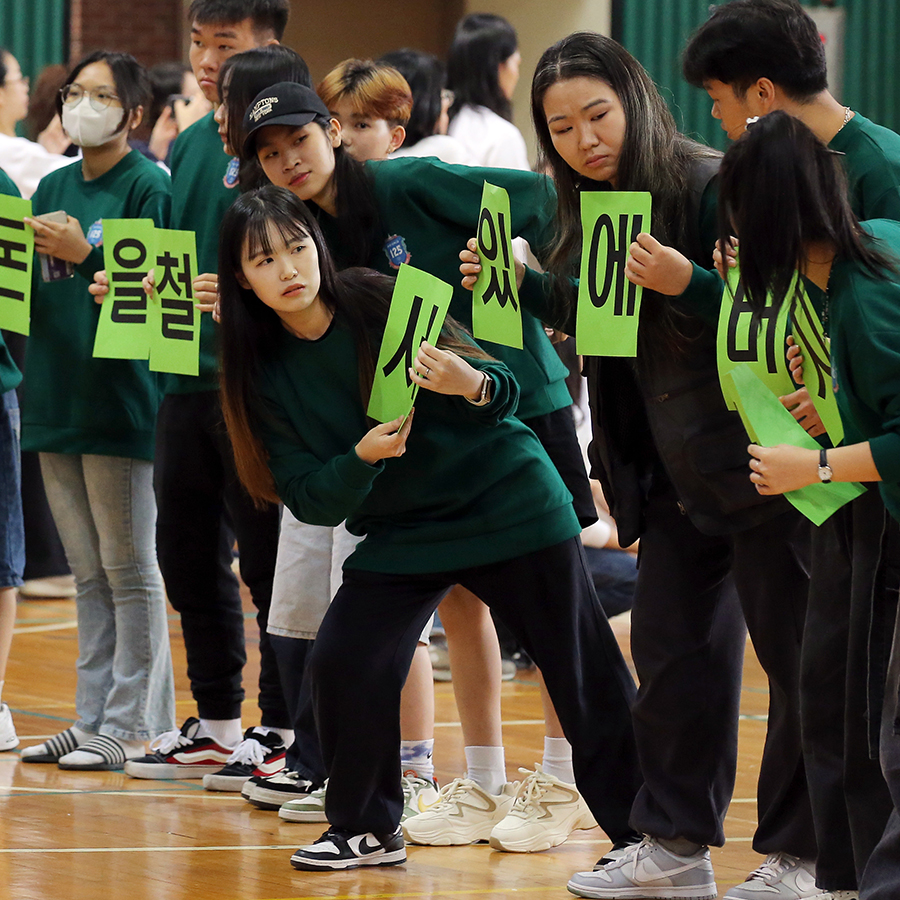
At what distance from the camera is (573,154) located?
252 centimetres

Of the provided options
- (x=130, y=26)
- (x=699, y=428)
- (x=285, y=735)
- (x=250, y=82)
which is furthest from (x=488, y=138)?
(x=130, y=26)

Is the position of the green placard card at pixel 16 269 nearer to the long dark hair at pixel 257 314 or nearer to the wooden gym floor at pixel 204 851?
the long dark hair at pixel 257 314

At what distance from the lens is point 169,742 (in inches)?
143

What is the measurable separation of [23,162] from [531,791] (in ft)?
9.35

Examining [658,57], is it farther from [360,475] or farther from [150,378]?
[360,475]

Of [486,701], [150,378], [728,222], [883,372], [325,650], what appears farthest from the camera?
[150,378]

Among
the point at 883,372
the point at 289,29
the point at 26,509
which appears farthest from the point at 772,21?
the point at 289,29

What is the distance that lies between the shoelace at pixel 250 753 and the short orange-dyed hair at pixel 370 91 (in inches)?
57.1

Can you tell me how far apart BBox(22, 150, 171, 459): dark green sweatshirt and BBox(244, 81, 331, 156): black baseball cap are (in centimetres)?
73

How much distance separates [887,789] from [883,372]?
2.05 ft

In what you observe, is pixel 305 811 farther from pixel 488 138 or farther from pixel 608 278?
pixel 488 138

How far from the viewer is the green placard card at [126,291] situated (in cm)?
342

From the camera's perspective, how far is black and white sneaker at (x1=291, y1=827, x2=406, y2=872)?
2.75 m

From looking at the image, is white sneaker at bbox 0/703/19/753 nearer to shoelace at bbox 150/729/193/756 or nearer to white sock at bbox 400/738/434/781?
shoelace at bbox 150/729/193/756
